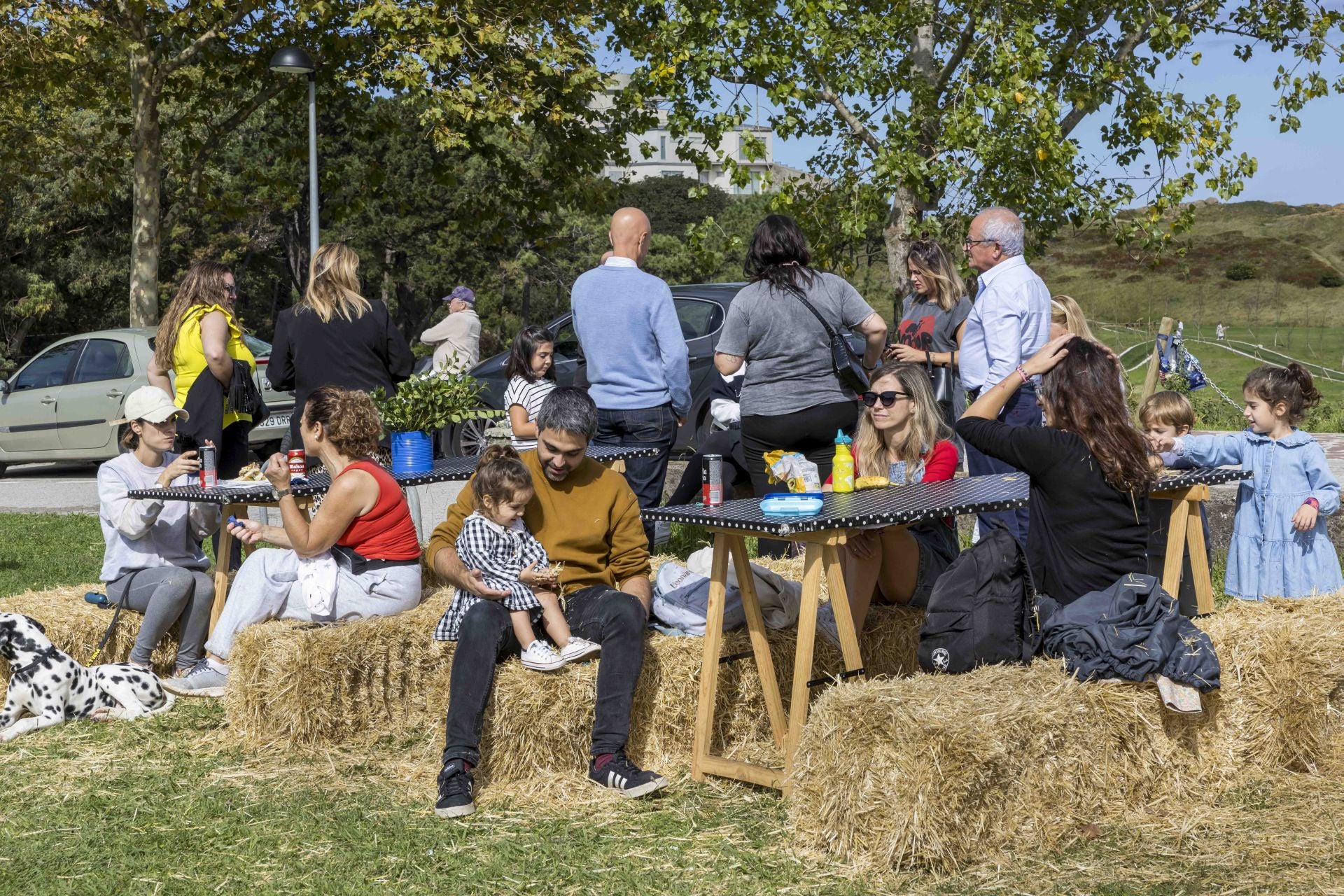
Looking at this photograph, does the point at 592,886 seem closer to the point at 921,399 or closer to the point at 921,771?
the point at 921,771

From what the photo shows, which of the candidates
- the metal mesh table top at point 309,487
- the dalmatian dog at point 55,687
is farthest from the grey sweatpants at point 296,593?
the dalmatian dog at point 55,687

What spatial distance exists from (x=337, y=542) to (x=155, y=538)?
3.51ft

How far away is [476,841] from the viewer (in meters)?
4.03

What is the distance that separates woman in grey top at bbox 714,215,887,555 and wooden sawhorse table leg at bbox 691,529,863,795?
3.41ft

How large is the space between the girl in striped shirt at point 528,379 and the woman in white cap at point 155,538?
5.87 ft

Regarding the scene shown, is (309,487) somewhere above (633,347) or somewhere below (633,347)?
below

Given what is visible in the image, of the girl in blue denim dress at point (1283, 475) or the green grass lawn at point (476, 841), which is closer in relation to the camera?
the green grass lawn at point (476, 841)

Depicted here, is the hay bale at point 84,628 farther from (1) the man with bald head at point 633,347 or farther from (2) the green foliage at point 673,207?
(2) the green foliage at point 673,207

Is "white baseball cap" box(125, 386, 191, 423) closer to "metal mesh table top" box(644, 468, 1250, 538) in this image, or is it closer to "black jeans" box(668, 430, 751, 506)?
"metal mesh table top" box(644, 468, 1250, 538)

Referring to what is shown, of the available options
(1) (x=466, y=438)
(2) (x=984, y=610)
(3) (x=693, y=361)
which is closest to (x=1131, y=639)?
(2) (x=984, y=610)

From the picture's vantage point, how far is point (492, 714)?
450 cm

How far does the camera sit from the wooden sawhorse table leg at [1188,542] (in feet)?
17.0

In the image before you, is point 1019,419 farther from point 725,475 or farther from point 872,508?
point 725,475

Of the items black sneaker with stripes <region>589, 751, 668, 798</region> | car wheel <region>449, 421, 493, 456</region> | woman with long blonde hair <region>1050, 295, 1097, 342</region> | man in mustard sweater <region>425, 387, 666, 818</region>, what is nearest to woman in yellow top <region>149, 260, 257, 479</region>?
man in mustard sweater <region>425, 387, 666, 818</region>
